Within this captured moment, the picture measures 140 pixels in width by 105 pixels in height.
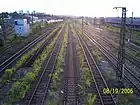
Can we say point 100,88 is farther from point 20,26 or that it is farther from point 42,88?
point 20,26

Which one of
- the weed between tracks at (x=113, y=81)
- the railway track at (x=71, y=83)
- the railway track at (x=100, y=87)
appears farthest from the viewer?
the weed between tracks at (x=113, y=81)

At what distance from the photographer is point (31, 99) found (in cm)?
1433

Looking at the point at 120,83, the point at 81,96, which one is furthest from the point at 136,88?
the point at 81,96

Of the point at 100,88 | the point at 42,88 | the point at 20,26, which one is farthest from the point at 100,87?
the point at 20,26

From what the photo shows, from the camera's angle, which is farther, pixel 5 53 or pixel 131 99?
pixel 5 53

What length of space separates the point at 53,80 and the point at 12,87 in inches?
119

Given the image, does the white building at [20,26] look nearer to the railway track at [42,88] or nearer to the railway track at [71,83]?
the railway track at [71,83]

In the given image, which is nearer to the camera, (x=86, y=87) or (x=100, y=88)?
(x=100, y=88)

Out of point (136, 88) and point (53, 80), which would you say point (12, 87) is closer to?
point (53, 80)

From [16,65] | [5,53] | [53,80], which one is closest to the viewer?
[53,80]

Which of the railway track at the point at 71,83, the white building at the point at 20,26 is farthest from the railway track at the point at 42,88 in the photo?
the white building at the point at 20,26

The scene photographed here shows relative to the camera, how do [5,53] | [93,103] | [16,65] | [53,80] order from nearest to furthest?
[93,103], [53,80], [16,65], [5,53]

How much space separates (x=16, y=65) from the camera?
74.3 ft

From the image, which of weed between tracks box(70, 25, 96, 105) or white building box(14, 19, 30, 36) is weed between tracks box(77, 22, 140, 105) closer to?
weed between tracks box(70, 25, 96, 105)
